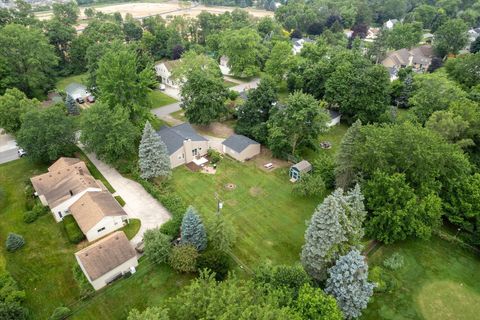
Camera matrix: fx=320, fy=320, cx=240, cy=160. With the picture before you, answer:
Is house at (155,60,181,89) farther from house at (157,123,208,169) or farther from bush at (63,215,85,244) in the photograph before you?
bush at (63,215,85,244)

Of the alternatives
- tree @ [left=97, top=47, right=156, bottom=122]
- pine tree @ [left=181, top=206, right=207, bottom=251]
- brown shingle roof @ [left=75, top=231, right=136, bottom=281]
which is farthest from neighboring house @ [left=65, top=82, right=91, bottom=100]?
pine tree @ [left=181, top=206, right=207, bottom=251]

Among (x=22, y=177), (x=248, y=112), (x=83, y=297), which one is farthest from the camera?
(x=248, y=112)

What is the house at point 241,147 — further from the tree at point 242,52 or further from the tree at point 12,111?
the tree at point 242,52

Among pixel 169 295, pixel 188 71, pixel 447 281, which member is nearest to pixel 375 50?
pixel 188 71

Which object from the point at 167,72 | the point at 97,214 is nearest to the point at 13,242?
the point at 97,214

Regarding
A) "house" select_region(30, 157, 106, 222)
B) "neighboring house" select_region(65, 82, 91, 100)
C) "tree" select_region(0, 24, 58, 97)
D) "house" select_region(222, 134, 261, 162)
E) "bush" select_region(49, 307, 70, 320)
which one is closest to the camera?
"bush" select_region(49, 307, 70, 320)

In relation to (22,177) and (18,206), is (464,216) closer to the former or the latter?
(18,206)
